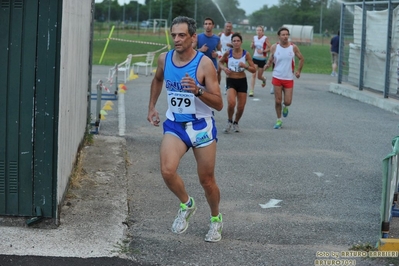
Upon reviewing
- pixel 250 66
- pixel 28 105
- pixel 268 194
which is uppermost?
pixel 250 66

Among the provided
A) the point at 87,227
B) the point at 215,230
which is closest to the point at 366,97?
the point at 215,230

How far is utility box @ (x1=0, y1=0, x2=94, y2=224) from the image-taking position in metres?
6.62

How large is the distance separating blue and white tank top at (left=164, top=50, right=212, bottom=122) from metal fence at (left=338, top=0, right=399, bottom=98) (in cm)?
1254

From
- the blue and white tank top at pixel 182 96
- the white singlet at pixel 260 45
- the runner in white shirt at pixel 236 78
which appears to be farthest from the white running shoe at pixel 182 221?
the white singlet at pixel 260 45

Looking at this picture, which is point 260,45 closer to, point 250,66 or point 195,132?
point 250,66

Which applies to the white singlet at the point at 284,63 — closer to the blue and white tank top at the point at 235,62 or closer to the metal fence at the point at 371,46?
the blue and white tank top at the point at 235,62

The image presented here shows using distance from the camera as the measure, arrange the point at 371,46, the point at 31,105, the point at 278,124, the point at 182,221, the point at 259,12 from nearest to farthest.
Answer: the point at 31,105 → the point at 182,221 → the point at 278,124 → the point at 371,46 → the point at 259,12

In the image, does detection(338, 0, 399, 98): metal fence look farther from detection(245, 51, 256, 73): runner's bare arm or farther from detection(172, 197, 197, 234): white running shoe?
detection(172, 197, 197, 234): white running shoe

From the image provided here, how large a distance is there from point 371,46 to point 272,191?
12943mm

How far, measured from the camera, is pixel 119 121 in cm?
1464

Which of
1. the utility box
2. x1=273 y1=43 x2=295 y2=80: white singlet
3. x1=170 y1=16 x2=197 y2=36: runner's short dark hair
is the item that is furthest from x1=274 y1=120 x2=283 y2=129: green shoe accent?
the utility box

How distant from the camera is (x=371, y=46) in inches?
830

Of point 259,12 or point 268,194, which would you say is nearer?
point 268,194

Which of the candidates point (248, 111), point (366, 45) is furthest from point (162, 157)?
point (366, 45)
